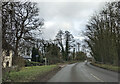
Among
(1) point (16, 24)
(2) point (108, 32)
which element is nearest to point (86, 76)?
(1) point (16, 24)

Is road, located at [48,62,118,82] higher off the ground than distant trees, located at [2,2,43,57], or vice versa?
distant trees, located at [2,2,43,57]

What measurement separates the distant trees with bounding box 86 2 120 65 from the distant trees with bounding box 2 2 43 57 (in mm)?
12123

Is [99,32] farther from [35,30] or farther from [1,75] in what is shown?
[1,75]

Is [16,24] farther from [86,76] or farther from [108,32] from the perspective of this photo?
[108,32]

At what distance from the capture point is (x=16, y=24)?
14805mm

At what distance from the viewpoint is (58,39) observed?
6762 centimetres

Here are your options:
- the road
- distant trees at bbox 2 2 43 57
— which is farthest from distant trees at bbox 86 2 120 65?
distant trees at bbox 2 2 43 57

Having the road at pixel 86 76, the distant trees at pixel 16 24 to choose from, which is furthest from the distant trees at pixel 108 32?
the distant trees at pixel 16 24

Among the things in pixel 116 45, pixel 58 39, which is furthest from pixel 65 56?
pixel 116 45

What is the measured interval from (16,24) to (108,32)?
21782 millimetres

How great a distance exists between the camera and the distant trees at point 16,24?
1105cm

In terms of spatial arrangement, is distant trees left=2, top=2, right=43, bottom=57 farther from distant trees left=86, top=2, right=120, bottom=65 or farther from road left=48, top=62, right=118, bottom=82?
distant trees left=86, top=2, right=120, bottom=65

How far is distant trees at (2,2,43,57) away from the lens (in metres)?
11.0

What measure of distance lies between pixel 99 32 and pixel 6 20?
3028cm
